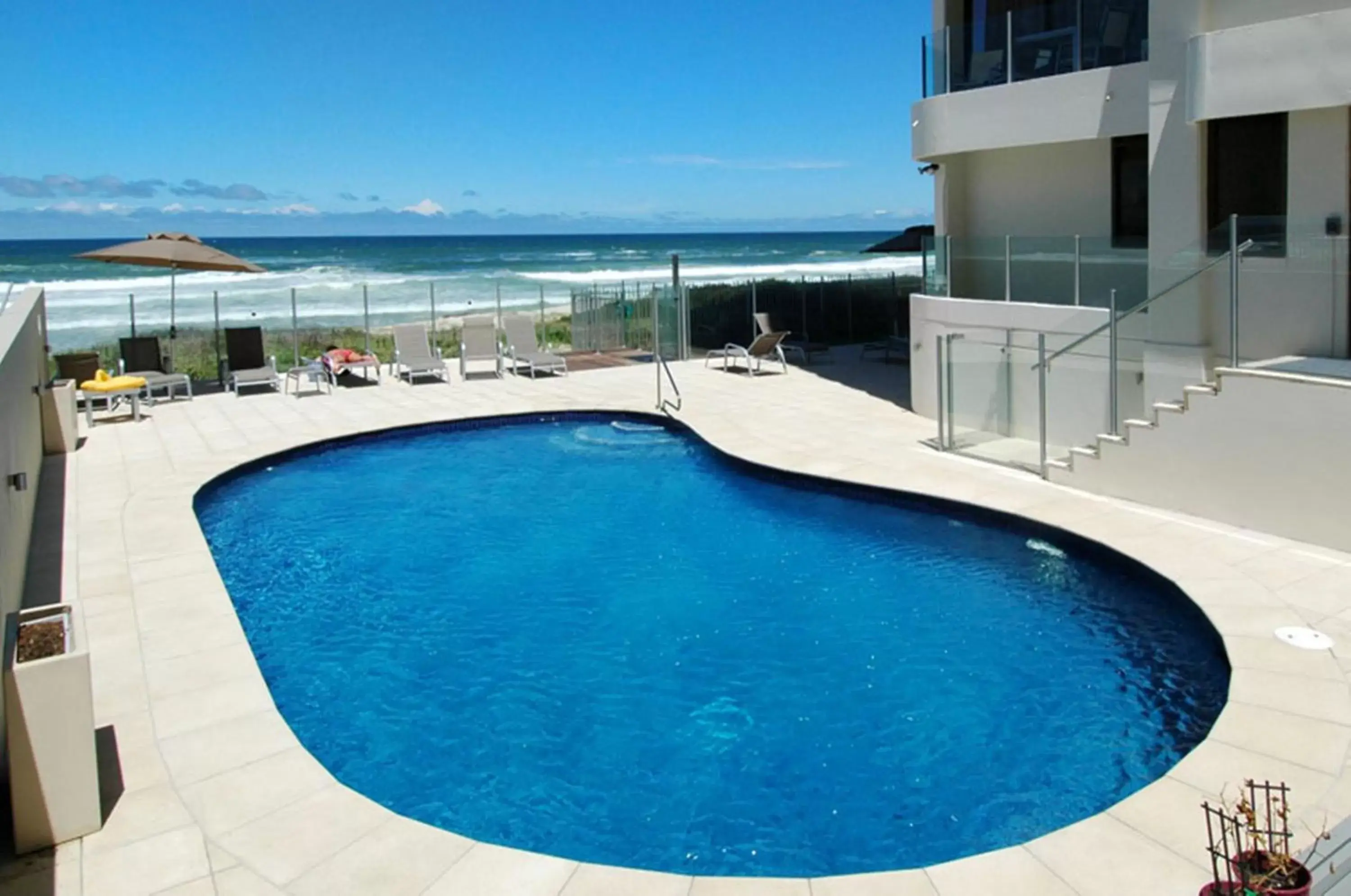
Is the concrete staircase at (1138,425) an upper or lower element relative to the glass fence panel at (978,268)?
lower

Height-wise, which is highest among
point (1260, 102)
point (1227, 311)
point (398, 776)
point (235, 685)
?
point (1260, 102)

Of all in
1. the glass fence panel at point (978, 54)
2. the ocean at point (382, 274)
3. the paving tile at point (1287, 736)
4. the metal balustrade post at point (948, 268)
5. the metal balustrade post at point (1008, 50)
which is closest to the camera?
the paving tile at point (1287, 736)

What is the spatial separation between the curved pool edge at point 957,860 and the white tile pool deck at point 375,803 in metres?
0.01

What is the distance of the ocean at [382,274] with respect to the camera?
1724 inches

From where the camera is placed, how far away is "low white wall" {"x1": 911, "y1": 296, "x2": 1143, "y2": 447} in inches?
435

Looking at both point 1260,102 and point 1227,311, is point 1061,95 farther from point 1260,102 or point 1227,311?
point 1227,311

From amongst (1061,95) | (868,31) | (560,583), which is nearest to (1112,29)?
(1061,95)

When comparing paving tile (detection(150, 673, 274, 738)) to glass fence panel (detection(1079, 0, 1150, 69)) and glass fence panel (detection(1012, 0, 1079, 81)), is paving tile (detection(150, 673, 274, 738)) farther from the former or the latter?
glass fence panel (detection(1012, 0, 1079, 81))

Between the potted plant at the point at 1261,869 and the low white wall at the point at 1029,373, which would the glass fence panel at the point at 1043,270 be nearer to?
the low white wall at the point at 1029,373

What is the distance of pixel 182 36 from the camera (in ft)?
160

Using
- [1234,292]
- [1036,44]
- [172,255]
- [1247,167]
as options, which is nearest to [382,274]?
[172,255]

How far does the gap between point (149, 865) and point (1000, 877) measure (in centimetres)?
357

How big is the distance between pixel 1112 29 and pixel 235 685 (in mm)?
11227

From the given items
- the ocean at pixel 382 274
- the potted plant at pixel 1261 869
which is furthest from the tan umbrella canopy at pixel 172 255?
the potted plant at pixel 1261 869
